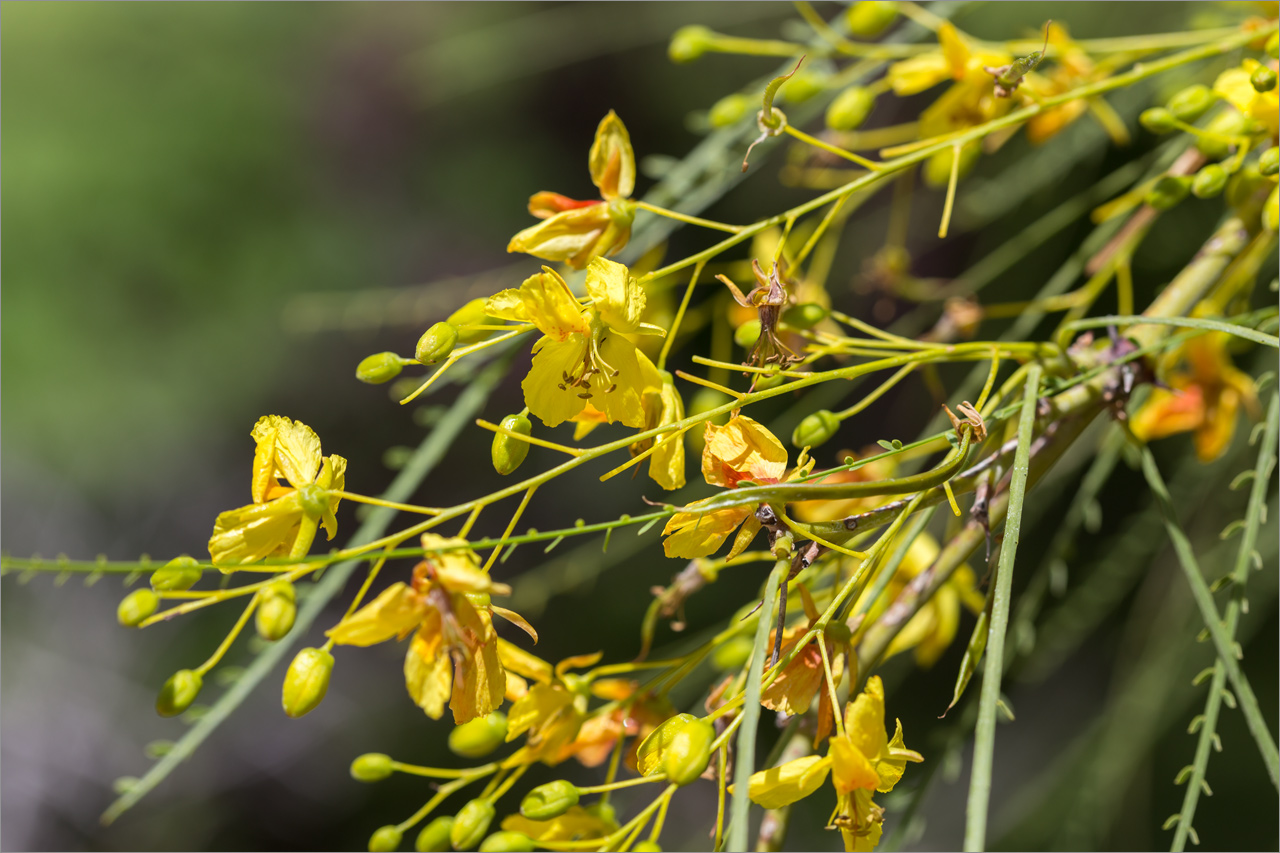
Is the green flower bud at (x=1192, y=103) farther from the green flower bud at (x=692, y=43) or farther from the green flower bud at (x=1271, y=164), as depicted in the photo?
the green flower bud at (x=692, y=43)

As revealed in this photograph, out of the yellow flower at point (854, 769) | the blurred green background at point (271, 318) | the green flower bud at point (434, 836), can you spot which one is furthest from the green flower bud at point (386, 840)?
the blurred green background at point (271, 318)

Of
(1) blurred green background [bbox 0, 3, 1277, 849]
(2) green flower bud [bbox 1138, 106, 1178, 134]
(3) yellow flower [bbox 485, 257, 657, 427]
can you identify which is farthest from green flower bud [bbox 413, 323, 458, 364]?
(1) blurred green background [bbox 0, 3, 1277, 849]

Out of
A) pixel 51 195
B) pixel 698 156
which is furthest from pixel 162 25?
pixel 698 156

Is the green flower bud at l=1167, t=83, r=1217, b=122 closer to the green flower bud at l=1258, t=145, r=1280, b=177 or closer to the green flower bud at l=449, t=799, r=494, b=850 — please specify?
the green flower bud at l=1258, t=145, r=1280, b=177

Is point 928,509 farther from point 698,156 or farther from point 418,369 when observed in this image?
point 418,369

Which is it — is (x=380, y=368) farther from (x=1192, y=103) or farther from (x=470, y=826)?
(x=1192, y=103)

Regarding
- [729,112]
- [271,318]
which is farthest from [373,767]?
[271,318]
